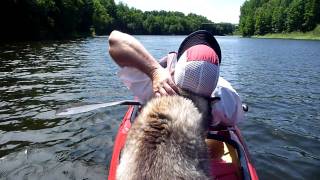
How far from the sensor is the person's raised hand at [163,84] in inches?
128

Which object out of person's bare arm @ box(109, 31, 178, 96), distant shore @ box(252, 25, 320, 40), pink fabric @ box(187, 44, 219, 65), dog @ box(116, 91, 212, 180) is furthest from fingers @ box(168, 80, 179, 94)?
distant shore @ box(252, 25, 320, 40)

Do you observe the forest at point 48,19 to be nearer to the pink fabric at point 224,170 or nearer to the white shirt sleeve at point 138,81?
the white shirt sleeve at point 138,81

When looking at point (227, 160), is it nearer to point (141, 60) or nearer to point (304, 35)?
point (141, 60)

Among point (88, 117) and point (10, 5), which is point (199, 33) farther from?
point (10, 5)

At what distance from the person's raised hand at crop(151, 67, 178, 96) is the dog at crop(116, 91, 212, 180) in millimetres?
585

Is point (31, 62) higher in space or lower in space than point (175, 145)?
lower

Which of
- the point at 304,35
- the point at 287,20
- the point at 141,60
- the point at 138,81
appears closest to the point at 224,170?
the point at 138,81

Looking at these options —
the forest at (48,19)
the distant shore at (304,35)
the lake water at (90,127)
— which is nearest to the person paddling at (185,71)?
the lake water at (90,127)

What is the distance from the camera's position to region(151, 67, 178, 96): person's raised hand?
3.26 m

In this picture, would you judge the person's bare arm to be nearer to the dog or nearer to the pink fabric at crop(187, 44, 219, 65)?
the pink fabric at crop(187, 44, 219, 65)

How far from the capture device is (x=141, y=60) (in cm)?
426

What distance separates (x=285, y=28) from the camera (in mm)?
125875

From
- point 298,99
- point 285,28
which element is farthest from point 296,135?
point 285,28

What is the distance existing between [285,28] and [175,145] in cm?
13135
